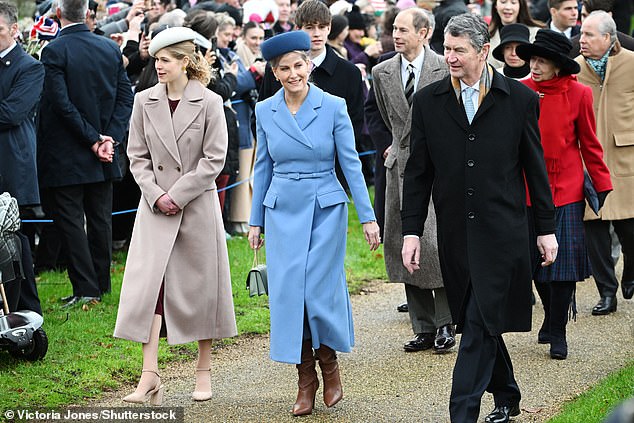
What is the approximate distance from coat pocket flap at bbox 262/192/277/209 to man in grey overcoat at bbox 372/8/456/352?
5.73 ft

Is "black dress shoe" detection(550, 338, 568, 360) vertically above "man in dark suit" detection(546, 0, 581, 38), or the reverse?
"man in dark suit" detection(546, 0, 581, 38)

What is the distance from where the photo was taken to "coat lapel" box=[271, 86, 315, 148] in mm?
6668

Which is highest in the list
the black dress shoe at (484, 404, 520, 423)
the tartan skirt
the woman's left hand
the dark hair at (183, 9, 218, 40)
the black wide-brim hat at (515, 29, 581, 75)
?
the black wide-brim hat at (515, 29, 581, 75)

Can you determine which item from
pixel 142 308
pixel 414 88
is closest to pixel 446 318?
pixel 414 88

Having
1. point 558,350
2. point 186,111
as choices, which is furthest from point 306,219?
point 558,350

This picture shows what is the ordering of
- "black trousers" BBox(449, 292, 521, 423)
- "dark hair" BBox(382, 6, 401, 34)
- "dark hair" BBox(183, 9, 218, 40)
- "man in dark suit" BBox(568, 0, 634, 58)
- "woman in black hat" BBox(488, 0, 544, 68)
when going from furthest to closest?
1. "dark hair" BBox(382, 6, 401, 34)
2. "woman in black hat" BBox(488, 0, 544, 68)
3. "dark hair" BBox(183, 9, 218, 40)
4. "man in dark suit" BBox(568, 0, 634, 58)
5. "black trousers" BBox(449, 292, 521, 423)

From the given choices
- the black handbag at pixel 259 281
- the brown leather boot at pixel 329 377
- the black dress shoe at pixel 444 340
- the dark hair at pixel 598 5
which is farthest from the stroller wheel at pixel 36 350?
the dark hair at pixel 598 5

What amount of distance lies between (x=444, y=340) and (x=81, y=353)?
2.52 metres

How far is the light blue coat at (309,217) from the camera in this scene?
6.59 m

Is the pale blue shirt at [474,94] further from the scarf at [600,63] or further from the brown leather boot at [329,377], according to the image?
the scarf at [600,63]

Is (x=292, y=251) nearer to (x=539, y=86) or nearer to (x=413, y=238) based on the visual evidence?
(x=413, y=238)

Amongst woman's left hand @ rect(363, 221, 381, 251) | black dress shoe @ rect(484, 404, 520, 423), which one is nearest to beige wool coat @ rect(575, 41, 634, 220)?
woman's left hand @ rect(363, 221, 381, 251)

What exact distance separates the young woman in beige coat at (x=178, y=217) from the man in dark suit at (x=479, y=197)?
4.63ft

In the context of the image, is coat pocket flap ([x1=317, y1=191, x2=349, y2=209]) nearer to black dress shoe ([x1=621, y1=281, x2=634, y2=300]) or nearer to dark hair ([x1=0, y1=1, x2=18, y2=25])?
dark hair ([x1=0, y1=1, x2=18, y2=25])
